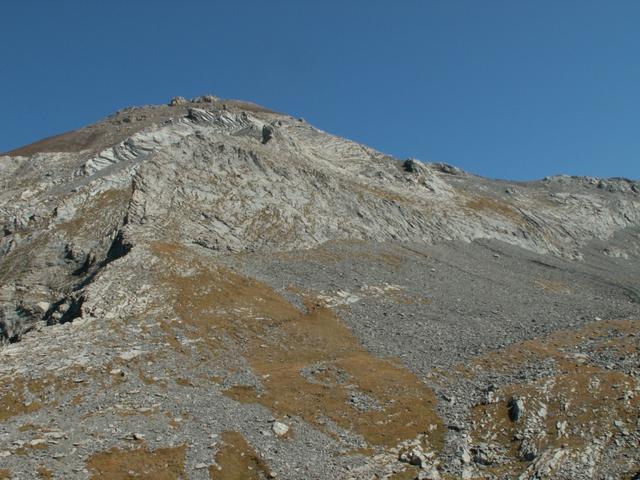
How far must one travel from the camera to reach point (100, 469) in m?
25.9

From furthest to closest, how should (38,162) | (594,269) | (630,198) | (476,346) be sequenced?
(630,198), (38,162), (594,269), (476,346)

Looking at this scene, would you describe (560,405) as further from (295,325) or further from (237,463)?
(295,325)

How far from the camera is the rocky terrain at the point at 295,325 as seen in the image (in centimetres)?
2994

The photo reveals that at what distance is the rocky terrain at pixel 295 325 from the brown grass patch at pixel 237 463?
0.47 ft

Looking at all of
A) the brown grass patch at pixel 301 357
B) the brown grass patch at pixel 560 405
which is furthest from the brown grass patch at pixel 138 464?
the brown grass patch at pixel 560 405

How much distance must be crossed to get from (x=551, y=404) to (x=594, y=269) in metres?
58.8

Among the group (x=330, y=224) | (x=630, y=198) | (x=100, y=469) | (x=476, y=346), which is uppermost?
(x=630, y=198)

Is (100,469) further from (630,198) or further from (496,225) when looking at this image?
(630,198)

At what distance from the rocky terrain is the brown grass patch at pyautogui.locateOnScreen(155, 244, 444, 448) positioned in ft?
0.65

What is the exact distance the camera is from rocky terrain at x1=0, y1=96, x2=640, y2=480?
2994 cm

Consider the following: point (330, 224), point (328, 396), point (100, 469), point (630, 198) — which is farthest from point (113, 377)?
point (630, 198)

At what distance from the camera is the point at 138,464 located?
27.0 m

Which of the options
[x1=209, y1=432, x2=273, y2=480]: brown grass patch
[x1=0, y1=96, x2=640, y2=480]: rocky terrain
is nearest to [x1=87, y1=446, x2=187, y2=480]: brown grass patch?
[x1=0, y1=96, x2=640, y2=480]: rocky terrain

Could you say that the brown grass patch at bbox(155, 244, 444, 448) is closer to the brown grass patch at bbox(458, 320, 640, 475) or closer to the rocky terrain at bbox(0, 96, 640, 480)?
the rocky terrain at bbox(0, 96, 640, 480)
